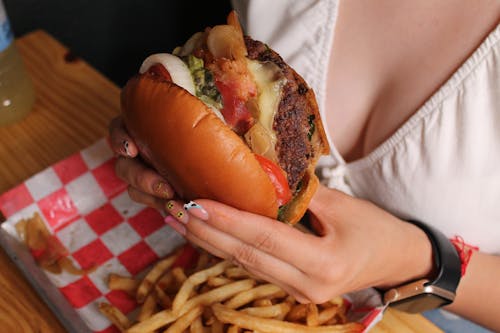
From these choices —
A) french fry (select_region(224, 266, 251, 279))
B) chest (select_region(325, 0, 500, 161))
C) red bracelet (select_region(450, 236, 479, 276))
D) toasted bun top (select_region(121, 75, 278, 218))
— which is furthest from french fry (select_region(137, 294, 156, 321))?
red bracelet (select_region(450, 236, 479, 276))

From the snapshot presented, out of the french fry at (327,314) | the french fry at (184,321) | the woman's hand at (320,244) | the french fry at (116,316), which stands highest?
the woman's hand at (320,244)

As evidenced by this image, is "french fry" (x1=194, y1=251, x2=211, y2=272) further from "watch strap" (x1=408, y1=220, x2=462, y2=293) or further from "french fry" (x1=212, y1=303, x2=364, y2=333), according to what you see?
"watch strap" (x1=408, y1=220, x2=462, y2=293)

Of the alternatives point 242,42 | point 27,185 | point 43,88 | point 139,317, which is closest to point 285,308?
point 139,317

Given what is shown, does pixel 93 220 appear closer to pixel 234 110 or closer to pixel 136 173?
pixel 136 173

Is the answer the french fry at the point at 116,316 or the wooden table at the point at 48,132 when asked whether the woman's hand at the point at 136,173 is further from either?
the wooden table at the point at 48,132

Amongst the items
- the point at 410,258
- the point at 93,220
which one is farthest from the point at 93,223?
the point at 410,258

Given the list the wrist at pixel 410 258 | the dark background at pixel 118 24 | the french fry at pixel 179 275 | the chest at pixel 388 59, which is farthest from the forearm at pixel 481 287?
the dark background at pixel 118 24
